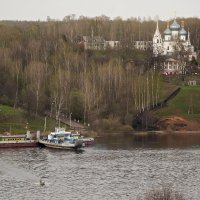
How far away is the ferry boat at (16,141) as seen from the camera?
→ 107 meters

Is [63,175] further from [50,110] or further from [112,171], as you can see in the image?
[50,110]

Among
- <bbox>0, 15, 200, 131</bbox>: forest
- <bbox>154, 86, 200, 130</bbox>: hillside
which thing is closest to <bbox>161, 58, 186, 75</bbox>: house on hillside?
<bbox>0, 15, 200, 131</bbox>: forest

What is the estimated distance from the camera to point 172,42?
188 metres

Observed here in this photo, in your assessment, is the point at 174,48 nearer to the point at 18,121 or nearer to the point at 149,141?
the point at 18,121

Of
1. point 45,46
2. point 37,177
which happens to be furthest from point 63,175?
point 45,46

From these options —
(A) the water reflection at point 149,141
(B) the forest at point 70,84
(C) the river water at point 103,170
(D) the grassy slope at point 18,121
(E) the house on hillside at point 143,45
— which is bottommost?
(A) the water reflection at point 149,141

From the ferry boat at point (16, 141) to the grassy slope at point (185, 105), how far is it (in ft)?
115

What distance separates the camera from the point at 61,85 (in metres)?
132

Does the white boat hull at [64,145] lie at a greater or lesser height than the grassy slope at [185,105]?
lesser

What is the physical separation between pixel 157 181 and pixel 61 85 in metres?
57.6

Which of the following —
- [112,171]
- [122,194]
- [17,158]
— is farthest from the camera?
[17,158]

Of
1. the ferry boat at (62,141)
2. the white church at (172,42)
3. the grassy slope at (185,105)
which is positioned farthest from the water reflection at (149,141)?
the white church at (172,42)

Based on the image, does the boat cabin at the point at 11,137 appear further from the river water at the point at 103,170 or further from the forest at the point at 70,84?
the forest at the point at 70,84

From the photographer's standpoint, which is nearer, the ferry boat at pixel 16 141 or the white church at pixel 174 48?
the ferry boat at pixel 16 141
